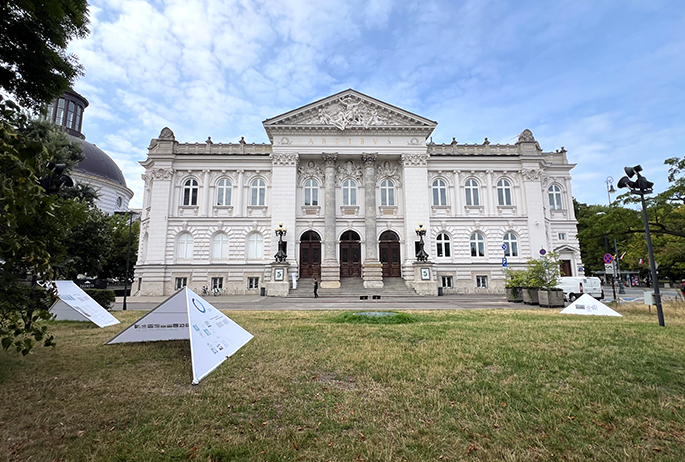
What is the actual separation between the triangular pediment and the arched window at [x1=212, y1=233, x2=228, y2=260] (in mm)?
11524

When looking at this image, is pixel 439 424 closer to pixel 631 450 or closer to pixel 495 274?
pixel 631 450

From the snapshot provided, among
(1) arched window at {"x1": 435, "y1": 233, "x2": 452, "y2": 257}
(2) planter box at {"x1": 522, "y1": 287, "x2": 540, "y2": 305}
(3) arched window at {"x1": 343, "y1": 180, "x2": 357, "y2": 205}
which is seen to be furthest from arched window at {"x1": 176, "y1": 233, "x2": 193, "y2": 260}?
(2) planter box at {"x1": 522, "y1": 287, "x2": 540, "y2": 305}

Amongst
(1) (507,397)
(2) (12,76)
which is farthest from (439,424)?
(2) (12,76)

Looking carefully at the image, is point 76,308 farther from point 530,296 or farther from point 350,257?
point 350,257

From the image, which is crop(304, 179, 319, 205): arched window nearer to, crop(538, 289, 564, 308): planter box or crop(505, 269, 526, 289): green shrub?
crop(505, 269, 526, 289): green shrub

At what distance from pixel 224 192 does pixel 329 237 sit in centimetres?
1166

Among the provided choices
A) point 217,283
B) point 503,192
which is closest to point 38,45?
point 217,283

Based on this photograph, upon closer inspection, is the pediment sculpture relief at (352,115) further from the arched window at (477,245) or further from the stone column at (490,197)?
the arched window at (477,245)

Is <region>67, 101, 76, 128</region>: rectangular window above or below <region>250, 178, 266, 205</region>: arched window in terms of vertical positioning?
above

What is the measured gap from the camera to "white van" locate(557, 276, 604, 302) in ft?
85.9

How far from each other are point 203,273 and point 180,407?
101ft

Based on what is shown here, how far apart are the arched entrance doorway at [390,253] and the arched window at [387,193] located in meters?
3.19

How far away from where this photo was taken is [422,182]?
34.1m

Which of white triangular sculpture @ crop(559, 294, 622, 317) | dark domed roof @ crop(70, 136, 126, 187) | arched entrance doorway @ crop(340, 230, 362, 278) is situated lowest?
white triangular sculpture @ crop(559, 294, 622, 317)
